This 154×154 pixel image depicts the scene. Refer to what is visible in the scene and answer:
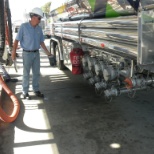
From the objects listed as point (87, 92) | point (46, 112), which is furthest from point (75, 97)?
point (46, 112)

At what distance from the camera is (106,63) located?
12.5 ft

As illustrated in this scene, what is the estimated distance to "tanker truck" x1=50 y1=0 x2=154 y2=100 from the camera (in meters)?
2.46

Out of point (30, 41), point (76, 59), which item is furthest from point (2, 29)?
point (76, 59)

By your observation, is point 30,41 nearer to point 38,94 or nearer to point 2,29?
point 2,29

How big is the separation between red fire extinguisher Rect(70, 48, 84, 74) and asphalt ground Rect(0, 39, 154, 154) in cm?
60

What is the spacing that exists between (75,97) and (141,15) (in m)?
2.87

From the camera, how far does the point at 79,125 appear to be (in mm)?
3654

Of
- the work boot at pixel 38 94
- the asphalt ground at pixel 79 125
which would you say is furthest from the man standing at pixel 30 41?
the asphalt ground at pixel 79 125

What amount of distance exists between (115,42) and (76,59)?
1.75m

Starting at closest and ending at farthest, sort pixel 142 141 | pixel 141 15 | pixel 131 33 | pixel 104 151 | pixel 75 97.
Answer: pixel 141 15 → pixel 131 33 → pixel 104 151 → pixel 142 141 → pixel 75 97

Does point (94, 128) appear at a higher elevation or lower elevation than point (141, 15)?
lower

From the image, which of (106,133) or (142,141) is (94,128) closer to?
(106,133)

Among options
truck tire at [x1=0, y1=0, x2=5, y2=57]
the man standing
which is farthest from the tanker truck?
truck tire at [x1=0, y1=0, x2=5, y2=57]

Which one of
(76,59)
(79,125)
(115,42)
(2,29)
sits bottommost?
(79,125)
